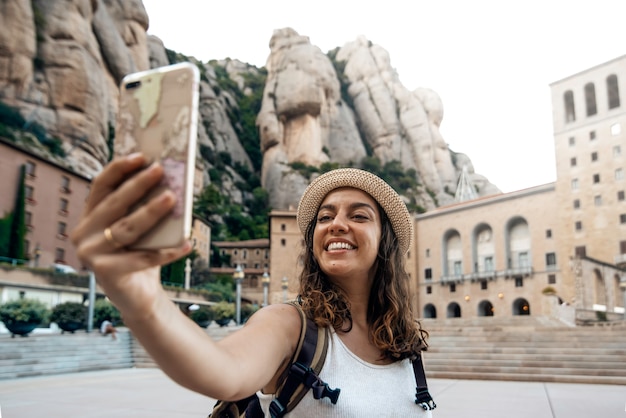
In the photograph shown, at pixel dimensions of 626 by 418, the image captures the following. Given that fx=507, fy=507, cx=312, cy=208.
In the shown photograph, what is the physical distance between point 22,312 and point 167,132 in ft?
57.4

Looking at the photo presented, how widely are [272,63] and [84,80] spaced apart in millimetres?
37667

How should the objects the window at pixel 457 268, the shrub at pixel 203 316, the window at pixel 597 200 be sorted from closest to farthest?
the shrub at pixel 203 316 < the window at pixel 597 200 < the window at pixel 457 268

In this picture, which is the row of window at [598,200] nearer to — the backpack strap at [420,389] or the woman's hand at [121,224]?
the backpack strap at [420,389]

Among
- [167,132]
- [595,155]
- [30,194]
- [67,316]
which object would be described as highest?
[595,155]

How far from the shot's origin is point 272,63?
265ft

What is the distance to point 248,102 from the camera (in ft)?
276

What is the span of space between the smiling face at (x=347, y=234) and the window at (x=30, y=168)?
3781 cm

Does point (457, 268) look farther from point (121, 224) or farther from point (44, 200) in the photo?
point (121, 224)

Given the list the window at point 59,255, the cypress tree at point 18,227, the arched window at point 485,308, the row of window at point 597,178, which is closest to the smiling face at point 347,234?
the cypress tree at point 18,227

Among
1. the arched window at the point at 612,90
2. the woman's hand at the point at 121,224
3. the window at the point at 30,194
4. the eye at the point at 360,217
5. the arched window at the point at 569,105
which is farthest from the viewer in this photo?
the arched window at the point at 569,105

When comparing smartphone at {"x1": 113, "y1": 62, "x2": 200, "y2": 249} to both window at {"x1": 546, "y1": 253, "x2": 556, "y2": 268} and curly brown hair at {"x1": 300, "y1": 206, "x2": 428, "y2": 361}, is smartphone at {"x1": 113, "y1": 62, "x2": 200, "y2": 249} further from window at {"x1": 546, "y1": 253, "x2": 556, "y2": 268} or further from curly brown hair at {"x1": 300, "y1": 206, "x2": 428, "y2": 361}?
window at {"x1": 546, "y1": 253, "x2": 556, "y2": 268}

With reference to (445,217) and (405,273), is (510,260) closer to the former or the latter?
(445,217)

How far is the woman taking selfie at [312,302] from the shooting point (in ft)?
3.03

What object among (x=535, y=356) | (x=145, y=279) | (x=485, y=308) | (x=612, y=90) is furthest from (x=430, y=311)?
(x=145, y=279)
